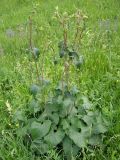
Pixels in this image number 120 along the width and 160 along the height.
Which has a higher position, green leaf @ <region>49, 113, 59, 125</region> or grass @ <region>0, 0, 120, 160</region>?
green leaf @ <region>49, 113, 59, 125</region>

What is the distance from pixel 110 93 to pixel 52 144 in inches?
43.3

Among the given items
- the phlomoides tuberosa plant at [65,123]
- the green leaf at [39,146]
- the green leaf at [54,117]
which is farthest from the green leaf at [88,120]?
the green leaf at [39,146]

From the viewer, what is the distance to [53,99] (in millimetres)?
3287

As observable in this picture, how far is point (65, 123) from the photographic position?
3182 millimetres

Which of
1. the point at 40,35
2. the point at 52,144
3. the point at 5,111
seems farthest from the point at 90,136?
the point at 40,35

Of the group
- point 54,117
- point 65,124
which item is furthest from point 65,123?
point 54,117

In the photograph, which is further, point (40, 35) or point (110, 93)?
point (40, 35)

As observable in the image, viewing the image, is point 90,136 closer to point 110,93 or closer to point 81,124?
point 81,124

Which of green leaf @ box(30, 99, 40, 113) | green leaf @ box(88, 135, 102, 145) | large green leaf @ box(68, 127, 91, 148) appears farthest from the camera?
green leaf @ box(30, 99, 40, 113)

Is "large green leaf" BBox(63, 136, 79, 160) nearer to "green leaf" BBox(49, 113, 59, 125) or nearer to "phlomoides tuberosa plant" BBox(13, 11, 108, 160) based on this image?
"phlomoides tuberosa plant" BBox(13, 11, 108, 160)

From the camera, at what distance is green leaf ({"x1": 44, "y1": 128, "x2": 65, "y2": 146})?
10.3 feet

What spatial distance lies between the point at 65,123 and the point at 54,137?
15 centimetres

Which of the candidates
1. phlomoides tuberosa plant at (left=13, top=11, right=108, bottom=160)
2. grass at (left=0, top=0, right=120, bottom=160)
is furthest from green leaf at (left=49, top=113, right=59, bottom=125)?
grass at (left=0, top=0, right=120, bottom=160)

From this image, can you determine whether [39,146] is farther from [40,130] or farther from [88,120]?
[88,120]
